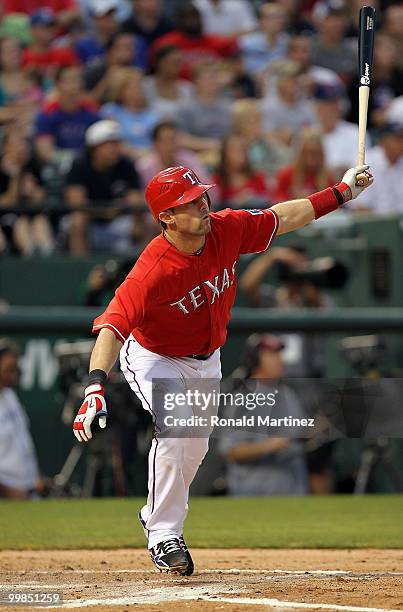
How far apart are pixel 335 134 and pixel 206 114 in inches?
51.4

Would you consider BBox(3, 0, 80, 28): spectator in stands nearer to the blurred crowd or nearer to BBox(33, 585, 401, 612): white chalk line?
the blurred crowd

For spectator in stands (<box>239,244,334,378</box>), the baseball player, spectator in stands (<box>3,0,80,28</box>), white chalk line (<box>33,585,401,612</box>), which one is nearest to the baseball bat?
the baseball player

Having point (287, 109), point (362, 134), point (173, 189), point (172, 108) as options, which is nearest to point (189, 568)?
point (173, 189)

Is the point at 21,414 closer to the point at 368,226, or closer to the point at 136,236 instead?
the point at 136,236

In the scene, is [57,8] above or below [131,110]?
above

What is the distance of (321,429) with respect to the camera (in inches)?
309

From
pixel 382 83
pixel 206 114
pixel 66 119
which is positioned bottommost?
pixel 66 119

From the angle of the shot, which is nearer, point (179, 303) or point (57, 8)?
point (179, 303)

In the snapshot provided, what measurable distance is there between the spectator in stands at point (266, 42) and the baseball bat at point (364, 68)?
7.47 meters

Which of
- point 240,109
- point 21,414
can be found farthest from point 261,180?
point 21,414

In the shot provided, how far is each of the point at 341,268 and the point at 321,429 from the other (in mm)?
1817

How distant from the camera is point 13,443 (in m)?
8.58

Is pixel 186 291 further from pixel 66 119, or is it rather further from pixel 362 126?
pixel 66 119

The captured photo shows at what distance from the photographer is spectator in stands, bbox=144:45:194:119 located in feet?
38.5
